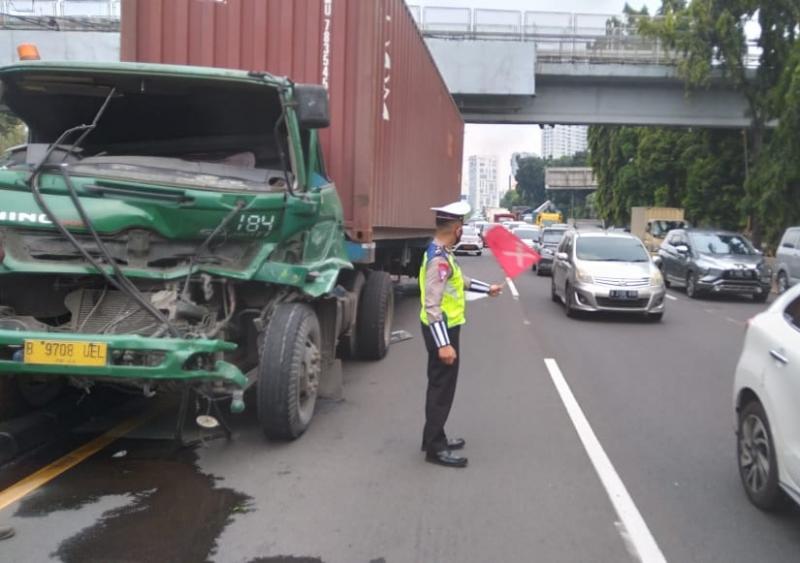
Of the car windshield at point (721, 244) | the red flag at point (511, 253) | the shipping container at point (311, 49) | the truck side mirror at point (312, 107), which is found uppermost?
the shipping container at point (311, 49)

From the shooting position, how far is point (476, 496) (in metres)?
5.04

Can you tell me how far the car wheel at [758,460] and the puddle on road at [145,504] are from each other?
121 inches

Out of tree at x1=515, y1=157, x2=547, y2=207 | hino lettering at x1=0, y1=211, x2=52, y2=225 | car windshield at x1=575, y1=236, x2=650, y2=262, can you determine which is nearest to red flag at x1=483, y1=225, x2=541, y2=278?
hino lettering at x1=0, y1=211, x2=52, y2=225

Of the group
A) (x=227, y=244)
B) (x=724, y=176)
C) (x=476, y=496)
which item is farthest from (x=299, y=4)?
(x=724, y=176)

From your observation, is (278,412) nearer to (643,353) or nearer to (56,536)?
(56,536)

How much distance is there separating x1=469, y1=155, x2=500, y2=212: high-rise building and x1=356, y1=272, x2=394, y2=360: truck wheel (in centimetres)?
12570

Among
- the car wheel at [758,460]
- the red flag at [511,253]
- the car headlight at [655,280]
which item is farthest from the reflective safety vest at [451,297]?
the car headlight at [655,280]

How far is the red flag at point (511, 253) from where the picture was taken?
21.6ft

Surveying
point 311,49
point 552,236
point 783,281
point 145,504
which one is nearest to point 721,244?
point 783,281

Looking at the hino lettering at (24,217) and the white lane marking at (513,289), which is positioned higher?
the hino lettering at (24,217)

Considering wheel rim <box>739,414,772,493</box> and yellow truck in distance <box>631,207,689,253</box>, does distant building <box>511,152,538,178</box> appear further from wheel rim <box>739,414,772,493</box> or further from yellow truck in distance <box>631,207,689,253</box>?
wheel rim <box>739,414,772,493</box>

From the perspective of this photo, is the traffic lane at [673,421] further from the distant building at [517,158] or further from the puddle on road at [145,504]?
the distant building at [517,158]

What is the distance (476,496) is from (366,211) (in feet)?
12.0

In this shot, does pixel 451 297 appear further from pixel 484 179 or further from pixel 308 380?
pixel 484 179
